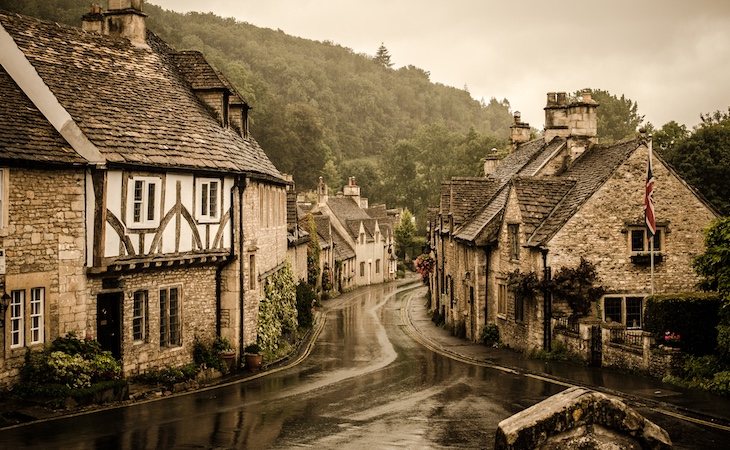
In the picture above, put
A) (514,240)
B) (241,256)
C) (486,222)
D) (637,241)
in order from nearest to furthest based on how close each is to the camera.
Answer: (241,256)
(637,241)
(514,240)
(486,222)

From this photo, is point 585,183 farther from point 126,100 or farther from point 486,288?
point 126,100

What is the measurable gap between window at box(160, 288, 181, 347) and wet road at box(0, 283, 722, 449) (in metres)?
2.36

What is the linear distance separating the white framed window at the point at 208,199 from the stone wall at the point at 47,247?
4.57 m

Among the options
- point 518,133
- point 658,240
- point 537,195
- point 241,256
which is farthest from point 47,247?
point 518,133

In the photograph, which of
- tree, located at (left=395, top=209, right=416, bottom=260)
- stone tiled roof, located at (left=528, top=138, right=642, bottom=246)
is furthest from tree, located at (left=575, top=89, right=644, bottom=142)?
stone tiled roof, located at (left=528, top=138, right=642, bottom=246)

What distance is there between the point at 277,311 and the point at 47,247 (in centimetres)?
1503

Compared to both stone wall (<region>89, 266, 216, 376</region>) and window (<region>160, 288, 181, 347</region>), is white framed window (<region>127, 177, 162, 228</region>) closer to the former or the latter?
stone wall (<region>89, 266, 216, 376</region>)

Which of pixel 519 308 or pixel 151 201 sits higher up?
pixel 151 201

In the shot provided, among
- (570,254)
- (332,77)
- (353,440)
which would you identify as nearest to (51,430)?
(353,440)

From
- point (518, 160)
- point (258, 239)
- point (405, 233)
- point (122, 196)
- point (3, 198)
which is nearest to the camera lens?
point (3, 198)

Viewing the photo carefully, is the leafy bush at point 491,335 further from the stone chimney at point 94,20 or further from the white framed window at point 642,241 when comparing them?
the stone chimney at point 94,20

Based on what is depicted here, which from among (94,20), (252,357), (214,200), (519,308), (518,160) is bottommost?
(252,357)

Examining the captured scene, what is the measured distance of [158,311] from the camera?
23.5 metres

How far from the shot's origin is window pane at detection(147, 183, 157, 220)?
22.7 m
